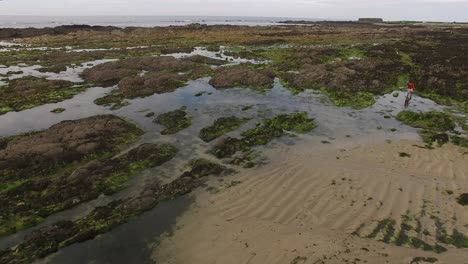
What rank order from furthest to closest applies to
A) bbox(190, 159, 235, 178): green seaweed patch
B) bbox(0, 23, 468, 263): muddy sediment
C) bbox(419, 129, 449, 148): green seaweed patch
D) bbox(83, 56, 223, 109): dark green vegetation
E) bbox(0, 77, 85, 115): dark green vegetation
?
bbox(83, 56, 223, 109): dark green vegetation < bbox(0, 77, 85, 115): dark green vegetation < bbox(419, 129, 449, 148): green seaweed patch < bbox(190, 159, 235, 178): green seaweed patch < bbox(0, 23, 468, 263): muddy sediment

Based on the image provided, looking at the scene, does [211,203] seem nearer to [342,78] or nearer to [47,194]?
[47,194]

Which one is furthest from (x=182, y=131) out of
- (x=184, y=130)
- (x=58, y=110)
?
(x=58, y=110)

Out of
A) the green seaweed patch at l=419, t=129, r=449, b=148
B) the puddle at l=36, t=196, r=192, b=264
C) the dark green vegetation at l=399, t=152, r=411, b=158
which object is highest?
the green seaweed patch at l=419, t=129, r=449, b=148

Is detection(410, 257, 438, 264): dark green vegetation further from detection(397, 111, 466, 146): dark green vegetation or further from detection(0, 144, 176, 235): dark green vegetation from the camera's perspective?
detection(0, 144, 176, 235): dark green vegetation

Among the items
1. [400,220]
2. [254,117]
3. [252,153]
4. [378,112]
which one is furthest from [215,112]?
[400,220]

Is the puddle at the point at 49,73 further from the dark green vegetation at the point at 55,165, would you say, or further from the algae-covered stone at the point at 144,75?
the dark green vegetation at the point at 55,165

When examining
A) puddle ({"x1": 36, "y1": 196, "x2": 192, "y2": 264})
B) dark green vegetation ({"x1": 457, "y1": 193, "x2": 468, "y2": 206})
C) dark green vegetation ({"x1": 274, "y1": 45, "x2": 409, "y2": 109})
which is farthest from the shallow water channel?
dark green vegetation ({"x1": 457, "y1": 193, "x2": 468, "y2": 206})
